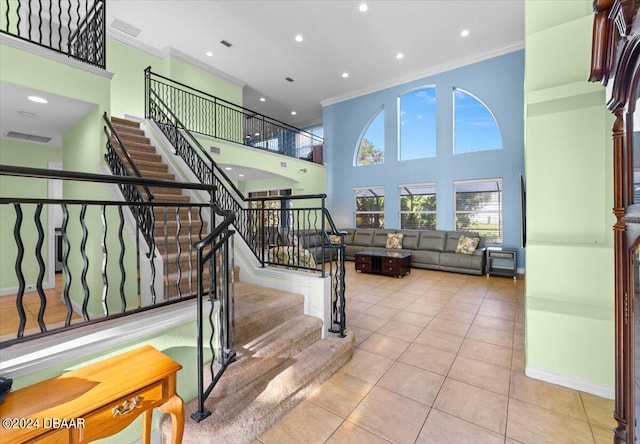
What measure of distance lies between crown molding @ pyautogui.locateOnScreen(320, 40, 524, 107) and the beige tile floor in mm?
6519

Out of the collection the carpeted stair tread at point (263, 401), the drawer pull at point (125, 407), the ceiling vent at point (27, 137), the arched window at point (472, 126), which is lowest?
the carpeted stair tread at point (263, 401)

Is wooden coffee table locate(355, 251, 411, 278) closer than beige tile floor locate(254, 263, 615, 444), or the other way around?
beige tile floor locate(254, 263, 615, 444)

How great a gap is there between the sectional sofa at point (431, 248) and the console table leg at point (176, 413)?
655cm

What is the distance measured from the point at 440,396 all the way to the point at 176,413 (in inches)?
73.7

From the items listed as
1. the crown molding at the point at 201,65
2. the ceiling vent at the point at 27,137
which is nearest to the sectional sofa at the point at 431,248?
the crown molding at the point at 201,65

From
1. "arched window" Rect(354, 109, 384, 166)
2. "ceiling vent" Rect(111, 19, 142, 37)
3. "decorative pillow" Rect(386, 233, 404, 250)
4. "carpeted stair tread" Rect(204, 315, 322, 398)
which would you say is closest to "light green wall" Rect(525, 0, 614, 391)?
"carpeted stair tread" Rect(204, 315, 322, 398)

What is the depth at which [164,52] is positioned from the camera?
23.6 ft

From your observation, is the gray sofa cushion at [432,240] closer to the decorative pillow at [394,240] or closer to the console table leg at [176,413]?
the decorative pillow at [394,240]

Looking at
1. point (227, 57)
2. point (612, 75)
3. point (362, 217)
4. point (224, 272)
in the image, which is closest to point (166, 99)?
point (227, 57)

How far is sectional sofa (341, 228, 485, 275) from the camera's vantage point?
21.5 ft

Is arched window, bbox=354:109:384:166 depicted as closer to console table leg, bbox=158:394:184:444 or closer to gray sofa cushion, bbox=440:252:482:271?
gray sofa cushion, bbox=440:252:482:271

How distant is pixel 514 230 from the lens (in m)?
6.75

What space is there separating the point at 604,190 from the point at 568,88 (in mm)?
841

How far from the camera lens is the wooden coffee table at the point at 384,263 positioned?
245 inches
